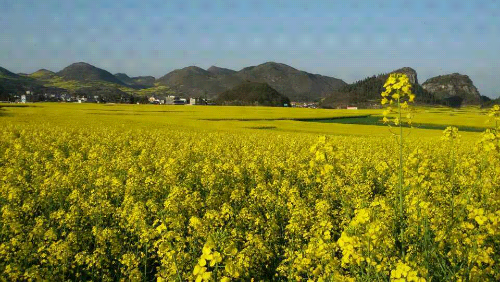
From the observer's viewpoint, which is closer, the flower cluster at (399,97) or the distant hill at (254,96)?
the flower cluster at (399,97)

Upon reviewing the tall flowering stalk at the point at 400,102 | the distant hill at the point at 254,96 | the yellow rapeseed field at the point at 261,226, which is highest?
the distant hill at the point at 254,96

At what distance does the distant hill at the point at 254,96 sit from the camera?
162 metres

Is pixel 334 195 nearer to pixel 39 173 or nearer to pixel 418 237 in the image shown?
pixel 418 237

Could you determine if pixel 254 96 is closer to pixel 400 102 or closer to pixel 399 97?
pixel 400 102

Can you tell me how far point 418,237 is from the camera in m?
5.12

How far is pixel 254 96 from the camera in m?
170

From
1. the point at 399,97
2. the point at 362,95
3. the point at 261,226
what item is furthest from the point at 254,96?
the point at 399,97

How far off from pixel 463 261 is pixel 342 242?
2205 mm

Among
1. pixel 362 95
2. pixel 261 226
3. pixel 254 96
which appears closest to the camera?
pixel 261 226

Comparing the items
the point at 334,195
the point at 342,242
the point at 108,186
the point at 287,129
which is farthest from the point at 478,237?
the point at 287,129

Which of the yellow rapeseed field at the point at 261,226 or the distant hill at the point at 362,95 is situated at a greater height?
the distant hill at the point at 362,95

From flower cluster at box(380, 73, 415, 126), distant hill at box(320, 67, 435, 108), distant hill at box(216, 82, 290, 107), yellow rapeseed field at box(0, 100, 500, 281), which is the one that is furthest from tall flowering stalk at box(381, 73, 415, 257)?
distant hill at box(320, 67, 435, 108)

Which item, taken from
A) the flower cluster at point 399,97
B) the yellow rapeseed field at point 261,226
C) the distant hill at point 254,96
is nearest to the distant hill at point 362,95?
the distant hill at point 254,96

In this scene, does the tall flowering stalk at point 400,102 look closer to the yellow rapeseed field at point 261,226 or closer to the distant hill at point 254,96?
the yellow rapeseed field at point 261,226
